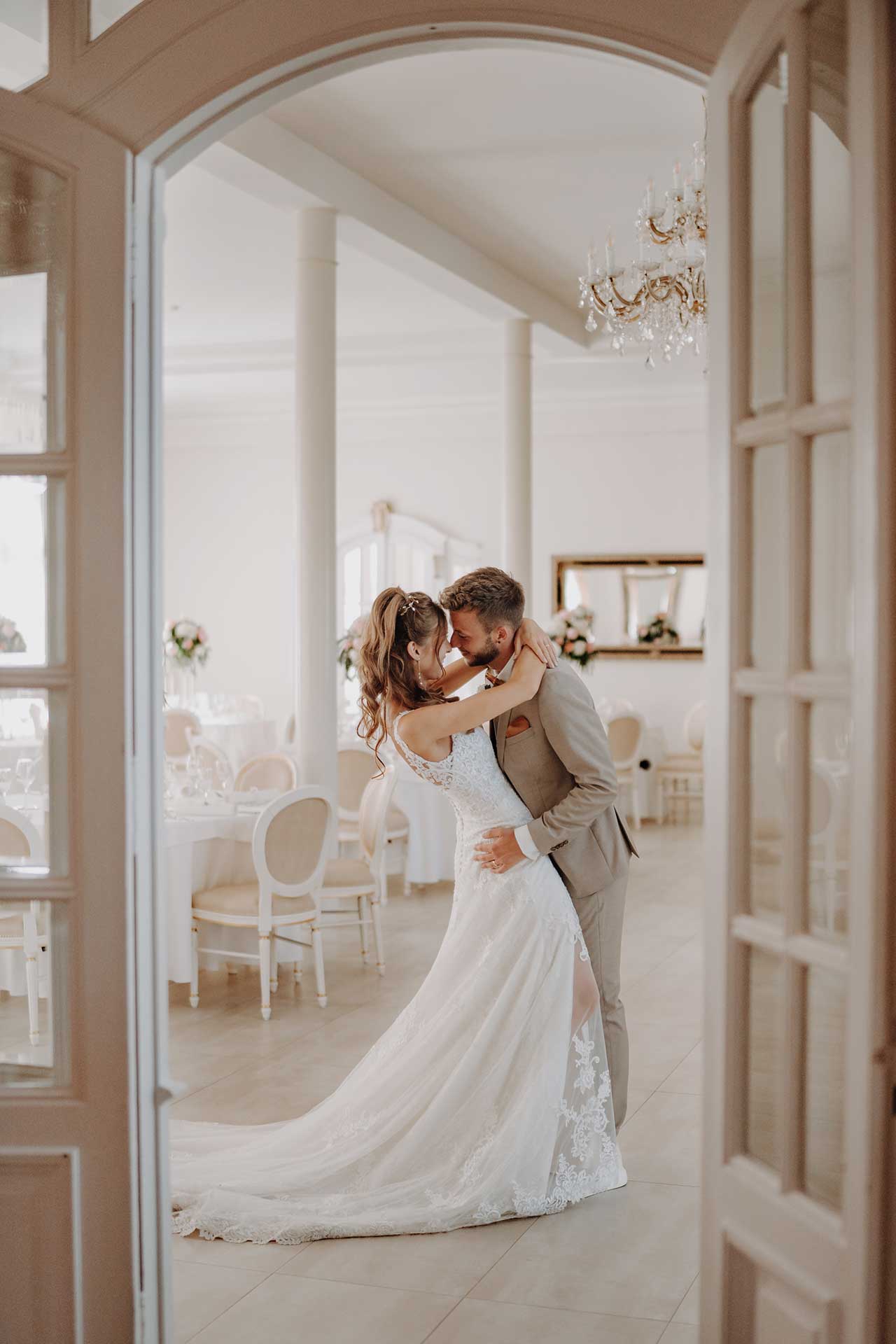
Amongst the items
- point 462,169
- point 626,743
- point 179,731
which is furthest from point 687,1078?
point 626,743

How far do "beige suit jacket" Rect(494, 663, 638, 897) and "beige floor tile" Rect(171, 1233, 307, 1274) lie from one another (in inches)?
47.5

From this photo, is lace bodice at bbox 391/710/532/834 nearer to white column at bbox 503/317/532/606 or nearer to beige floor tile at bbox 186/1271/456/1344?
beige floor tile at bbox 186/1271/456/1344

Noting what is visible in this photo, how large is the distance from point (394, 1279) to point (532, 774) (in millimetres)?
1338

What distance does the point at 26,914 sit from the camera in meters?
2.39

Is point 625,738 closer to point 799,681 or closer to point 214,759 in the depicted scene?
point 214,759

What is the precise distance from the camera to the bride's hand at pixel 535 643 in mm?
3480

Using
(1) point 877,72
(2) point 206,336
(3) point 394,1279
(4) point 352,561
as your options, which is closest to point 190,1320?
(3) point 394,1279

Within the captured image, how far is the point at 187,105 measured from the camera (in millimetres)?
2328

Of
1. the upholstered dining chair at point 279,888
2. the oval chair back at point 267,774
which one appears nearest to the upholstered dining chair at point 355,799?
the oval chair back at point 267,774

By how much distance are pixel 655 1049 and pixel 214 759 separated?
439cm

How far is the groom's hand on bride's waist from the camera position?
350 centimetres

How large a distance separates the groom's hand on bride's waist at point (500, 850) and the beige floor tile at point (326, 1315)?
1076mm

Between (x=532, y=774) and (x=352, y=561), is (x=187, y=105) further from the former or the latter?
(x=352, y=561)

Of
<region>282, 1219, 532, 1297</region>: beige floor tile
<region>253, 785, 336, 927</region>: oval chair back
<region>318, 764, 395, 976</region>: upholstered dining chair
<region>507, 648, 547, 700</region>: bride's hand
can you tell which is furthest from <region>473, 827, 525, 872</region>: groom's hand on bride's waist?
<region>318, 764, 395, 976</region>: upholstered dining chair
